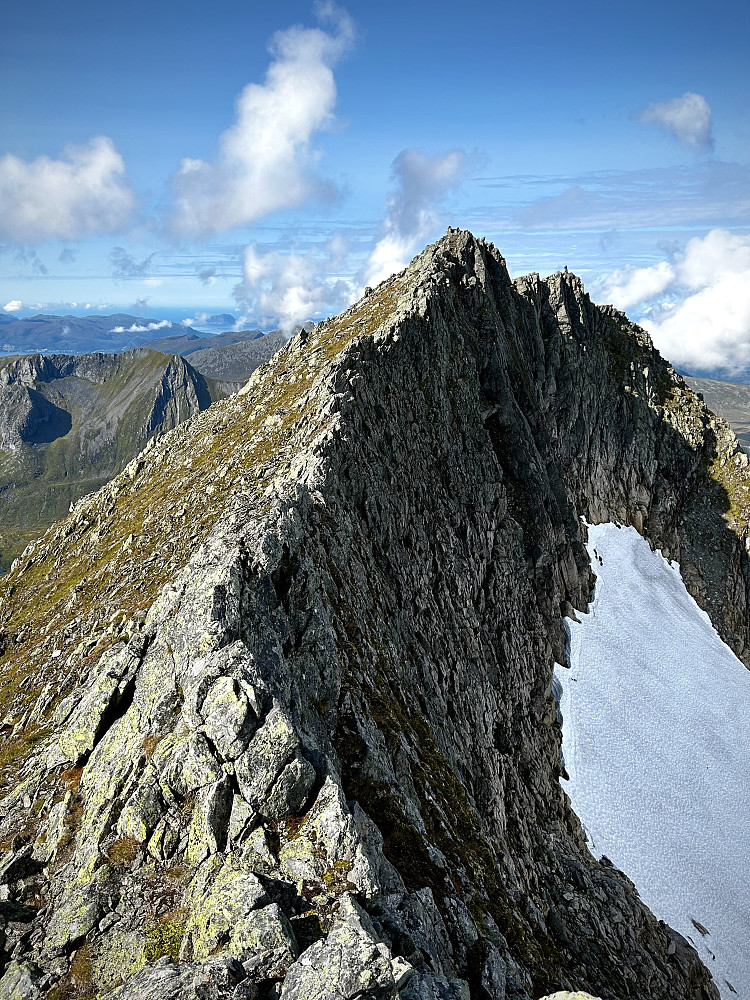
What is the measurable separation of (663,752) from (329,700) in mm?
59148

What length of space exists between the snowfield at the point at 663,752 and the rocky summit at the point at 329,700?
3.98m

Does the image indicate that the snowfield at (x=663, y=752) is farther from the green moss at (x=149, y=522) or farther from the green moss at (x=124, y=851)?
the green moss at (x=124, y=851)

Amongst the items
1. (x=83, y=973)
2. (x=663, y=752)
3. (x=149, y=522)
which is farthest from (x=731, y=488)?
(x=83, y=973)

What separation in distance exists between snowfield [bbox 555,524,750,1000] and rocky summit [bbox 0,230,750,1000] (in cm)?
398

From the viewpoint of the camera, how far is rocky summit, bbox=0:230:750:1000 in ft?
51.4

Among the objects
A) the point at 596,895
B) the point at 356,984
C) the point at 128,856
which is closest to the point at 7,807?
the point at 128,856

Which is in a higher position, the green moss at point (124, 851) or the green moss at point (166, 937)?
the green moss at point (124, 851)

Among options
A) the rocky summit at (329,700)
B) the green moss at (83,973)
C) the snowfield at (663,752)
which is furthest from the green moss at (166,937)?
the snowfield at (663,752)

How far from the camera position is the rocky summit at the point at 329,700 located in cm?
1568

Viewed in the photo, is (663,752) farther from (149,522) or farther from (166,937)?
(166,937)

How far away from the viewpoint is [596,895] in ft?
137

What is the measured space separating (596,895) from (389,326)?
47268 mm

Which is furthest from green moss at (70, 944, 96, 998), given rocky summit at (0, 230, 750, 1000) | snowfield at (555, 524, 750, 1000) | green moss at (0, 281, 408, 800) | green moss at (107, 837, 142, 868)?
snowfield at (555, 524, 750, 1000)

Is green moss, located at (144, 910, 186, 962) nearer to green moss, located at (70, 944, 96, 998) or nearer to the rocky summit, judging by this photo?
the rocky summit
